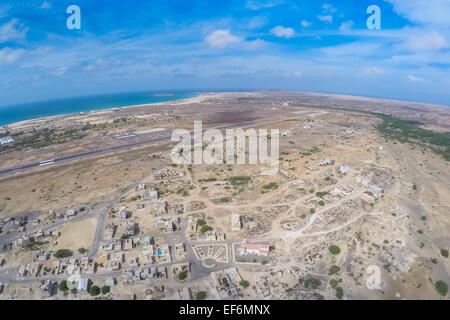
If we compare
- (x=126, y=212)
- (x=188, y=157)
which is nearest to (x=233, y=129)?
(x=188, y=157)

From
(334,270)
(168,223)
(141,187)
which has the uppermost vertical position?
(141,187)

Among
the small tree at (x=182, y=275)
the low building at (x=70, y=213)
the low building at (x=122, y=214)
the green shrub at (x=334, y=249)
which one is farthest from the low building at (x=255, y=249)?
the low building at (x=70, y=213)

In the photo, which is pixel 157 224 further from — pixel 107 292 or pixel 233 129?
pixel 233 129

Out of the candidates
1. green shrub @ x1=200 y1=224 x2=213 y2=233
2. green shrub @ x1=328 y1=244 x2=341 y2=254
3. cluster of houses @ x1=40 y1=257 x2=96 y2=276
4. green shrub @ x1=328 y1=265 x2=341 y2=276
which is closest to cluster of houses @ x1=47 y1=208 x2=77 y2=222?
cluster of houses @ x1=40 y1=257 x2=96 y2=276

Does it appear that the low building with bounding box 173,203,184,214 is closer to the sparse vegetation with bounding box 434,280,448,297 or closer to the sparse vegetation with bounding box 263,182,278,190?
the sparse vegetation with bounding box 263,182,278,190

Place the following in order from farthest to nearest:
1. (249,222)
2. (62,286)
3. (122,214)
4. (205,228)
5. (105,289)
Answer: (122,214), (249,222), (205,228), (62,286), (105,289)

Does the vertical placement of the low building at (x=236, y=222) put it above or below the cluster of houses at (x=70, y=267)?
above

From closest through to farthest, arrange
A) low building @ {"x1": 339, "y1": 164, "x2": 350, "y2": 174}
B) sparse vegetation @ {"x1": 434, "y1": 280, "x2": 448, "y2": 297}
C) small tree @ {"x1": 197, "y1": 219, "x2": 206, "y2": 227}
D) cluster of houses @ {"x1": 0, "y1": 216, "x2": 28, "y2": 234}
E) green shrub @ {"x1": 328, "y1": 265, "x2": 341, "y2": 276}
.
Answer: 1. sparse vegetation @ {"x1": 434, "y1": 280, "x2": 448, "y2": 297}
2. green shrub @ {"x1": 328, "y1": 265, "x2": 341, "y2": 276}
3. cluster of houses @ {"x1": 0, "y1": 216, "x2": 28, "y2": 234}
4. small tree @ {"x1": 197, "y1": 219, "x2": 206, "y2": 227}
5. low building @ {"x1": 339, "y1": 164, "x2": 350, "y2": 174}

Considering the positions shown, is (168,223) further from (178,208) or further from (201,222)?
(201,222)

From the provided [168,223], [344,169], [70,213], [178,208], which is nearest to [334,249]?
[168,223]

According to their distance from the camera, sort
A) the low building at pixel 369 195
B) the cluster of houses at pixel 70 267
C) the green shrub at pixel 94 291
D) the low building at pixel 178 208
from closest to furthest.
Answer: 1. the green shrub at pixel 94 291
2. the cluster of houses at pixel 70 267
3. the low building at pixel 178 208
4. the low building at pixel 369 195

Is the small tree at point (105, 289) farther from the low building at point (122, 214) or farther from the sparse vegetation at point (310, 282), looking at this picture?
the sparse vegetation at point (310, 282)
